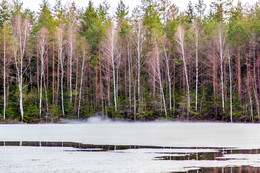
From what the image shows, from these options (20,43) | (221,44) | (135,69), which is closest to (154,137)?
(221,44)

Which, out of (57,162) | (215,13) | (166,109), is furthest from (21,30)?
(57,162)

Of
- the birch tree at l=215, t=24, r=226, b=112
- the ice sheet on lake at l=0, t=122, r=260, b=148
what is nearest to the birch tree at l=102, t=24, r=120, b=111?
the birch tree at l=215, t=24, r=226, b=112

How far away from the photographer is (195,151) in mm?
16031

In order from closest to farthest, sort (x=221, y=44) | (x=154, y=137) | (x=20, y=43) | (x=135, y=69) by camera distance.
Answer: (x=154, y=137) → (x=20, y=43) → (x=221, y=44) → (x=135, y=69)

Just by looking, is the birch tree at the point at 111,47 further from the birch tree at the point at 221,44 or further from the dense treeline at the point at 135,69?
the birch tree at the point at 221,44

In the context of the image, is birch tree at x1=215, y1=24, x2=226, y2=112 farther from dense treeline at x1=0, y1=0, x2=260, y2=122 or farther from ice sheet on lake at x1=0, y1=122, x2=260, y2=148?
ice sheet on lake at x1=0, y1=122, x2=260, y2=148

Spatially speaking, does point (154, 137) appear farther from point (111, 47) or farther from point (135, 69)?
point (135, 69)

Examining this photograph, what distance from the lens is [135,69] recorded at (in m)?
53.9

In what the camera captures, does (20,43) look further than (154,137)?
Yes

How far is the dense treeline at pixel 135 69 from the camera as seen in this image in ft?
149

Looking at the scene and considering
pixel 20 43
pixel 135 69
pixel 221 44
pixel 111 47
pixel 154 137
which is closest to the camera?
pixel 154 137

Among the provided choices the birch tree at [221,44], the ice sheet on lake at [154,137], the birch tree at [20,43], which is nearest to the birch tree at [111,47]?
Answer: the birch tree at [20,43]

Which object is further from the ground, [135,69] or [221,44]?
[221,44]

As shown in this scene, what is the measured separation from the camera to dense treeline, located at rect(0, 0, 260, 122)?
45.6m
